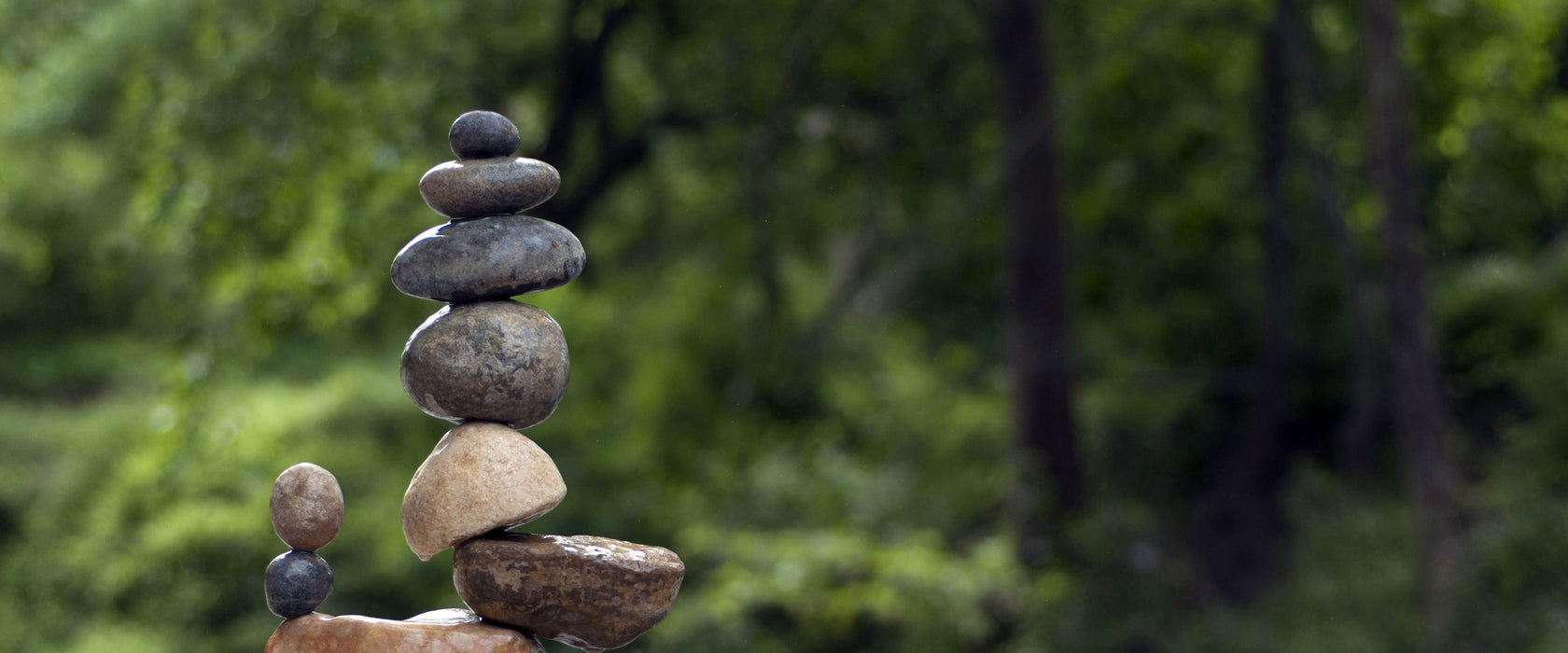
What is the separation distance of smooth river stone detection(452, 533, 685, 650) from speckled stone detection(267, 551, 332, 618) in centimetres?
18

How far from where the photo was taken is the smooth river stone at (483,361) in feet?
5.38

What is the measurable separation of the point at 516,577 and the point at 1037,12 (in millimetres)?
5228

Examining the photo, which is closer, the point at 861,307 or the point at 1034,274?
the point at 1034,274

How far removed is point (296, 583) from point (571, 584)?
0.37 meters

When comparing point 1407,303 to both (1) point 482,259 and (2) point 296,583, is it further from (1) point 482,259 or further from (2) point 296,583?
(2) point 296,583

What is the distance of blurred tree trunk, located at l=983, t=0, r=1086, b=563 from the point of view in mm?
6121

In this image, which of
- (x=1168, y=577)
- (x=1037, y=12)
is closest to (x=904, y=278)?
(x=1037, y=12)

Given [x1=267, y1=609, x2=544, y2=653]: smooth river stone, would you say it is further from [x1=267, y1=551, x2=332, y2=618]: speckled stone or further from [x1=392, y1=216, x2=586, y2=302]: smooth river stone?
[x1=392, y1=216, x2=586, y2=302]: smooth river stone

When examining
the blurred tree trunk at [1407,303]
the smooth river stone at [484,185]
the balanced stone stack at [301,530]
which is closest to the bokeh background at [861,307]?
the blurred tree trunk at [1407,303]

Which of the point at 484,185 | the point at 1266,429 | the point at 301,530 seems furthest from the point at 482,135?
the point at 1266,429

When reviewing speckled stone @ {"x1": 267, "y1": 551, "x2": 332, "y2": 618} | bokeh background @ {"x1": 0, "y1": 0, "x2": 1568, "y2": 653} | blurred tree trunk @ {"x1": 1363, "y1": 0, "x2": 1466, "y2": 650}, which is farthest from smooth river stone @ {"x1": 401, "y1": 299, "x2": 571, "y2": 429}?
blurred tree trunk @ {"x1": 1363, "y1": 0, "x2": 1466, "y2": 650}

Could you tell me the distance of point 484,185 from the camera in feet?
5.43

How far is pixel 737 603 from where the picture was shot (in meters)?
4.96

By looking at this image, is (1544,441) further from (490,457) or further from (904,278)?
(490,457)
